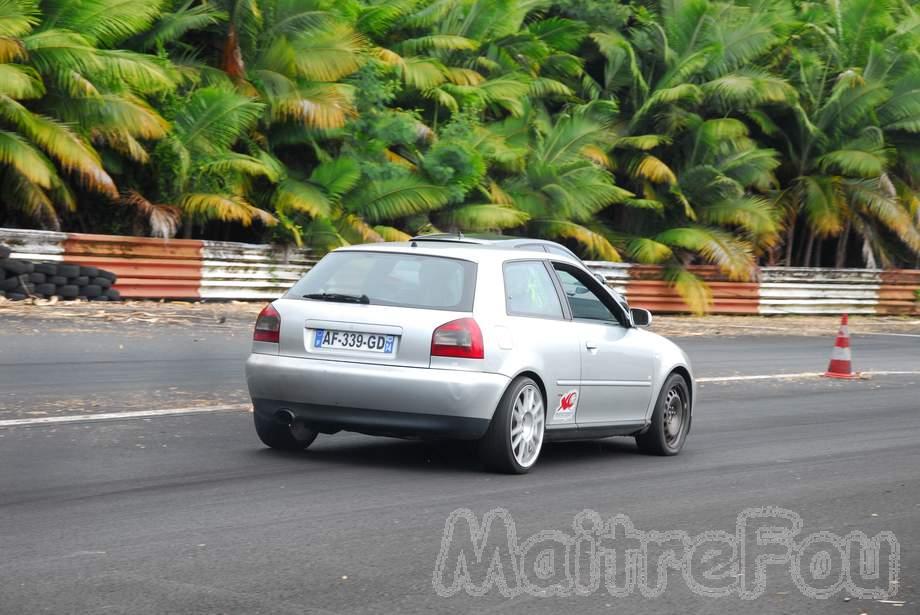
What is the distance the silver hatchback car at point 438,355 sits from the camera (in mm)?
8500

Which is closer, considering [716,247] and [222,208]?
[222,208]

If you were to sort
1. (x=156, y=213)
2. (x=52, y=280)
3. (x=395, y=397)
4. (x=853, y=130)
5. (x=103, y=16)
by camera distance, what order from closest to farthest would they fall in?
1. (x=395, y=397)
2. (x=52, y=280)
3. (x=103, y=16)
4. (x=156, y=213)
5. (x=853, y=130)

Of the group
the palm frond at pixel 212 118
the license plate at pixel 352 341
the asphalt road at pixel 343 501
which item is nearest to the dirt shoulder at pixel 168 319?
the palm frond at pixel 212 118

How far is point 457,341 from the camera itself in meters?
8.51

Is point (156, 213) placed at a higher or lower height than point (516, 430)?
higher

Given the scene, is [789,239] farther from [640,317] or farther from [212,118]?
[640,317]

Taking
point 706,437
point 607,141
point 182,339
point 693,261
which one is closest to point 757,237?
point 693,261

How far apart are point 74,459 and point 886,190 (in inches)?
1205

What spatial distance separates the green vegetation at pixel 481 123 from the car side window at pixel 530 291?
14.1 metres

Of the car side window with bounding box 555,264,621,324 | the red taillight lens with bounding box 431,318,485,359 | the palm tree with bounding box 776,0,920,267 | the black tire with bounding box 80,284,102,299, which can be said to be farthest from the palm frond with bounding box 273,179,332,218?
the red taillight lens with bounding box 431,318,485,359

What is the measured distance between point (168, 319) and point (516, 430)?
12.0m

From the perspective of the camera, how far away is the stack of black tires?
2045 cm

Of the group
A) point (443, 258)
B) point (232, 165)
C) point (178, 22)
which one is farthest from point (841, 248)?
point (443, 258)

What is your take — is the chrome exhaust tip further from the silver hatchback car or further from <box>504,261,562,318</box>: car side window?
<box>504,261,562,318</box>: car side window
